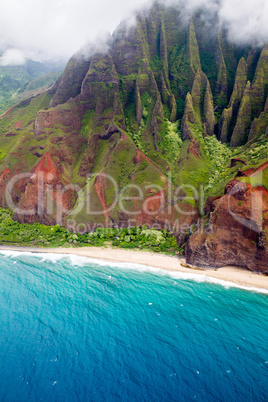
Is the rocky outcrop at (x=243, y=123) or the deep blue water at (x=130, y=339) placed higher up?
the rocky outcrop at (x=243, y=123)

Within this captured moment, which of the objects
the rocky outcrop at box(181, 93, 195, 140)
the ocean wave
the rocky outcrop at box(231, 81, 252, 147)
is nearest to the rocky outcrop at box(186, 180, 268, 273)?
the ocean wave

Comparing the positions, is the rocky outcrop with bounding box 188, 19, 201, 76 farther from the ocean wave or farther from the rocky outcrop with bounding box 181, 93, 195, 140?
the ocean wave

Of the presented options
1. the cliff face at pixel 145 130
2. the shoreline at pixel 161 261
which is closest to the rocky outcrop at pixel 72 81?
the cliff face at pixel 145 130

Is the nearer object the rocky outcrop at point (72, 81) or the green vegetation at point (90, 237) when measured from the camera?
the green vegetation at point (90, 237)

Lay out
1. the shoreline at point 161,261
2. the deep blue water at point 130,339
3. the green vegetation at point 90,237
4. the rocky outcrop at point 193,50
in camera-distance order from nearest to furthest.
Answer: the deep blue water at point 130,339 < the shoreline at point 161,261 < the green vegetation at point 90,237 < the rocky outcrop at point 193,50

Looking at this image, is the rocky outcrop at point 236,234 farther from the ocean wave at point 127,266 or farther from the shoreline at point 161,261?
the ocean wave at point 127,266

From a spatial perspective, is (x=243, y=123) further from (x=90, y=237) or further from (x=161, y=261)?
(x=90, y=237)
